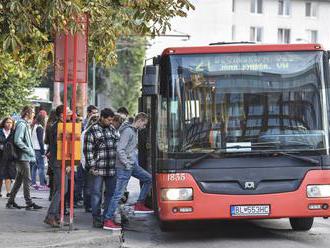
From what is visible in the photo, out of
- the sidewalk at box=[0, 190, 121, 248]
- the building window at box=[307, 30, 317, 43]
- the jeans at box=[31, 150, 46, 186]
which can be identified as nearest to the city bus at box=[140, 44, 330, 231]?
the sidewalk at box=[0, 190, 121, 248]

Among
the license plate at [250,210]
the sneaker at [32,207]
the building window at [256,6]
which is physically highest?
the building window at [256,6]

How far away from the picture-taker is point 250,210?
972 cm

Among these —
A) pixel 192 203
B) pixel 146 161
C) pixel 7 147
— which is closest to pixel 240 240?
pixel 192 203

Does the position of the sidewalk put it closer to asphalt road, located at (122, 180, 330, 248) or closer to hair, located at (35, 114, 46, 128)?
asphalt road, located at (122, 180, 330, 248)

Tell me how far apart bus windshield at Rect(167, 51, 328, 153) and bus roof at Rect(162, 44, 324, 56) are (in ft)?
0.21

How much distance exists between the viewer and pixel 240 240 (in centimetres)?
1023

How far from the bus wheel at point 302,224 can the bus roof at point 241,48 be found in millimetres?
2683

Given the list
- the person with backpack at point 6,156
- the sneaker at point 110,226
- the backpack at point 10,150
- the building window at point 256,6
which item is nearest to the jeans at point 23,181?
the backpack at point 10,150

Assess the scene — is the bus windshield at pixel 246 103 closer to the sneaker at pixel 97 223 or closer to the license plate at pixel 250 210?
the license plate at pixel 250 210

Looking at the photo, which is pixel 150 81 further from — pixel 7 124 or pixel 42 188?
pixel 42 188

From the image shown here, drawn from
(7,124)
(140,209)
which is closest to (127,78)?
(7,124)

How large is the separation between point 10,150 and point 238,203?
513 centimetres

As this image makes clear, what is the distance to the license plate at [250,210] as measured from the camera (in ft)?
31.9

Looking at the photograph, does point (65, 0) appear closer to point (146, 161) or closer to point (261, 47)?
point (261, 47)
